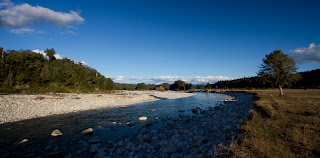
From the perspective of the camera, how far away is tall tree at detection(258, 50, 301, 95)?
3275 centimetres

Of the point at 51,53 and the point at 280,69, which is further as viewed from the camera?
the point at 51,53

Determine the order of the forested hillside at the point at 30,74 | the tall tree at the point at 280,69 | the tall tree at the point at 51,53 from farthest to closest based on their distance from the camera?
the tall tree at the point at 51,53 → the forested hillside at the point at 30,74 → the tall tree at the point at 280,69

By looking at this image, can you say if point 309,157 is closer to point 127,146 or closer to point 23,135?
point 127,146

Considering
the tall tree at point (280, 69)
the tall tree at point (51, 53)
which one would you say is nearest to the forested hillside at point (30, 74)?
the tall tree at point (51, 53)

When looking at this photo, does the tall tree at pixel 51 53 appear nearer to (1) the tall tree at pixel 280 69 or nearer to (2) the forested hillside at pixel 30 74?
(2) the forested hillside at pixel 30 74

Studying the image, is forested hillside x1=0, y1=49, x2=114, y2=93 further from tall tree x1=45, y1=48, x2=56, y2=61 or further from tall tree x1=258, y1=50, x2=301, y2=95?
tall tree x1=258, y1=50, x2=301, y2=95

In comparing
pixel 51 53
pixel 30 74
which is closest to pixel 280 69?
pixel 30 74

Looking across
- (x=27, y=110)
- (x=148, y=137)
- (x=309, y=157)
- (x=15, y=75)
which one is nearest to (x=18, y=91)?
(x=15, y=75)

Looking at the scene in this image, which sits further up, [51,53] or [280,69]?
[51,53]

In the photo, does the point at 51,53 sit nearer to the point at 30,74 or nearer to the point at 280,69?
the point at 30,74

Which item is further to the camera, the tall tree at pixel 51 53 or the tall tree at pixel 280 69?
the tall tree at pixel 51 53

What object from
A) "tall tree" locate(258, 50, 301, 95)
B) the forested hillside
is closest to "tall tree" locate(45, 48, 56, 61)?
the forested hillside

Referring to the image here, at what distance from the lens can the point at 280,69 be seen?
33594 millimetres

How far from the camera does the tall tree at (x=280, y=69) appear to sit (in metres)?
32.8
